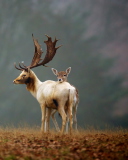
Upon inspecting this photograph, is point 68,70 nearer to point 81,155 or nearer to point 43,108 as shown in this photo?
point 43,108

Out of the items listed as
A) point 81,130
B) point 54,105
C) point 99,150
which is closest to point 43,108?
point 54,105

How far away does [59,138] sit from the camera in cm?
1020

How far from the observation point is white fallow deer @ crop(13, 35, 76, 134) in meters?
11.3

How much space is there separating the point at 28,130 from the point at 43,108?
1.61 metres

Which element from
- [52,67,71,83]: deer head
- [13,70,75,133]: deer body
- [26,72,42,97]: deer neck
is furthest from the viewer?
[26,72,42,97]: deer neck

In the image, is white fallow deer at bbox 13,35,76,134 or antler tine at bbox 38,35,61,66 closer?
white fallow deer at bbox 13,35,76,134

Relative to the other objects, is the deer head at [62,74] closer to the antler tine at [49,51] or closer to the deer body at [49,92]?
the deer body at [49,92]

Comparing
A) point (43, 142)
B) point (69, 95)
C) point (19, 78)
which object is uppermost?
point (19, 78)

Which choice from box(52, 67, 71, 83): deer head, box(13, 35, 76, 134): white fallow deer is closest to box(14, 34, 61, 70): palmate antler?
box(13, 35, 76, 134): white fallow deer

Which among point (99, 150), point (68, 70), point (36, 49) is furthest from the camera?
point (36, 49)

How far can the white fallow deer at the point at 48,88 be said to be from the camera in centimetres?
1128

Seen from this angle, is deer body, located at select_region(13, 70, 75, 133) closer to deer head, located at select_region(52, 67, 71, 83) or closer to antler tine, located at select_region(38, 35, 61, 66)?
deer head, located at select_region(52, 67, 71, 83)

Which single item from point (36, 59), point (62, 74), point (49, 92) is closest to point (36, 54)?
point (36, 59)

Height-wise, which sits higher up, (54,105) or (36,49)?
(36,49)
